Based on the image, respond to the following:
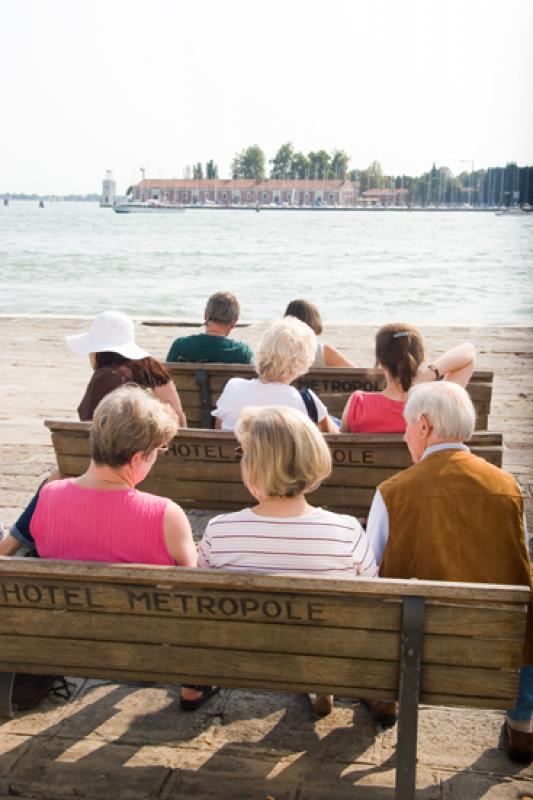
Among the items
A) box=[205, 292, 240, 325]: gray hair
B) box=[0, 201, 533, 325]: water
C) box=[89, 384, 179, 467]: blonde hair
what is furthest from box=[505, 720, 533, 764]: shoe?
box=[0, 201, 533, 325]: water

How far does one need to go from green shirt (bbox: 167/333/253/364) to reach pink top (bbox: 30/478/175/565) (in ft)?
9.32


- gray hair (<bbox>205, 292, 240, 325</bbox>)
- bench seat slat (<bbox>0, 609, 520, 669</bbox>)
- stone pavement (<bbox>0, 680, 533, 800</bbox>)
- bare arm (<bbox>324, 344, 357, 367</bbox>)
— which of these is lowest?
stone pavement (<bbox>0, 680, 533, 800</bbox>)

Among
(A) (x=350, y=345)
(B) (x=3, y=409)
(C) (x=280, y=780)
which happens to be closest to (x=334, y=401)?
(C) (x=280, y=780)

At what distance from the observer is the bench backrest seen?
262 cm

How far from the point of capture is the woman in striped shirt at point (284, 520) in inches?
112

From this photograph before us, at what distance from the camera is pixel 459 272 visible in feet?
152

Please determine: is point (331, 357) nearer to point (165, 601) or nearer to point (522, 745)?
point (522, 745)

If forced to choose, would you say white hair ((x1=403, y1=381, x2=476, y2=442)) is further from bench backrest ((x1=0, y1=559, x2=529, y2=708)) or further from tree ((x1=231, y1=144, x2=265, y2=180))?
tree ((x1=231, y1=144, x2=265, y2=180))

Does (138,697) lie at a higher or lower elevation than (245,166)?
lower

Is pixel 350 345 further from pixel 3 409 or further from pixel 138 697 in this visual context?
pixel 138 697

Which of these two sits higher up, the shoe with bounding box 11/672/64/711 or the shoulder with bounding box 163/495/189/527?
the shoulder with bounding box 163/495/189/527

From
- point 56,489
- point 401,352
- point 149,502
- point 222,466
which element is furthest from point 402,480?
point 401,352

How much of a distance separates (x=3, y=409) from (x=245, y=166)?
594 feet

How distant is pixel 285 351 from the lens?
4.47m
